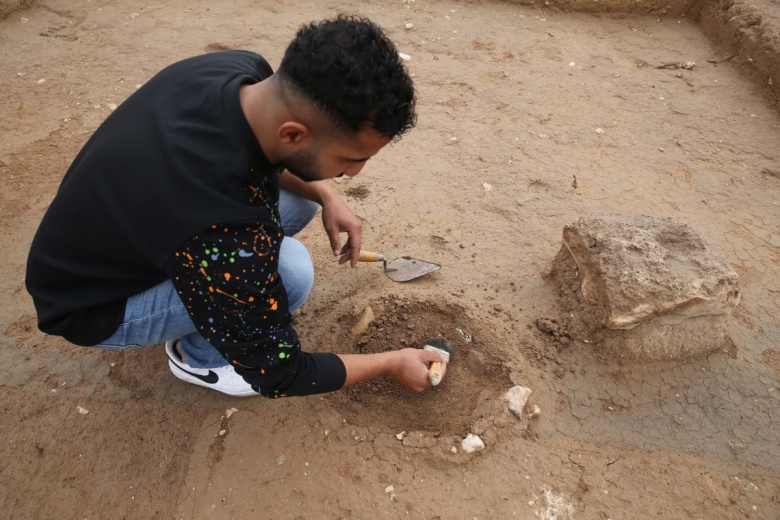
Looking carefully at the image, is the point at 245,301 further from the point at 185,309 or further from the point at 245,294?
the point at 185,309

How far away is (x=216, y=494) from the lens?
1.70 meters

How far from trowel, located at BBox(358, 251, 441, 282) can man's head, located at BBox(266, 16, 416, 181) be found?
115 centimetres

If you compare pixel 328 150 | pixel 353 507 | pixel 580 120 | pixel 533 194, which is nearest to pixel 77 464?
pixel 353 507

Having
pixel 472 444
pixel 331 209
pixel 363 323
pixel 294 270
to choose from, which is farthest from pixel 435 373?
pixel 331 209

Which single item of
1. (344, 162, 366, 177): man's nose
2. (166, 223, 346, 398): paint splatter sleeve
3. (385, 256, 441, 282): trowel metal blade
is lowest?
(385, 256, 441, 282): trowel metal blade

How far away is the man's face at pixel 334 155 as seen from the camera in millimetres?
1196

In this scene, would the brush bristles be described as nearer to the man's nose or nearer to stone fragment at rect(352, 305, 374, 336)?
stone fragment at rect(352, 305, 374, 336)

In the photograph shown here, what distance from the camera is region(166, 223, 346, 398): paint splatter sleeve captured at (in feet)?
3.86

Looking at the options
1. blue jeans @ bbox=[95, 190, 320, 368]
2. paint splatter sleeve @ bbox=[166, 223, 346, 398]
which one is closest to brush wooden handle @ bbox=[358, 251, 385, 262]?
blue jeans @ bbox=[95, 190, 320, 368]

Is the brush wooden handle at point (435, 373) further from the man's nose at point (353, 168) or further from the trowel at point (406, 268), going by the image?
the man's nose at point (353, 168)

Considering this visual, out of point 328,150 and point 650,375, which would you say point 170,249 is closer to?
point 328,150

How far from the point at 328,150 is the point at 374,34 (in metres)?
0.27

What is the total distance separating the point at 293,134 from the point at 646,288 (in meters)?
1.42

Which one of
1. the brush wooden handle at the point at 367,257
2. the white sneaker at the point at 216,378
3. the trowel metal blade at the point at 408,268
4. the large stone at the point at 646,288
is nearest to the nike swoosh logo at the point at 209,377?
the white sneaker at the point at 216,378
